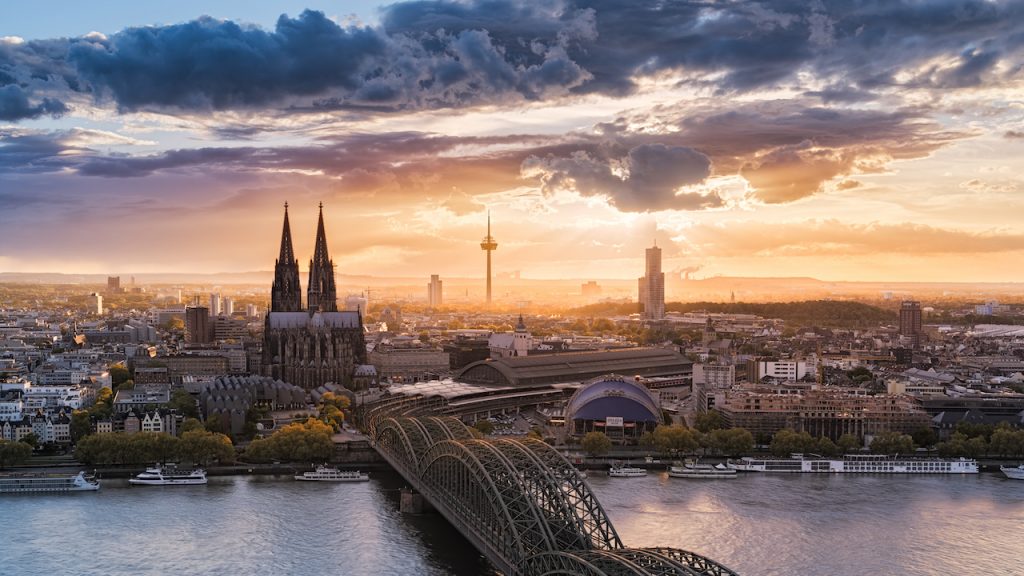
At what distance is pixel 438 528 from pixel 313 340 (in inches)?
1070

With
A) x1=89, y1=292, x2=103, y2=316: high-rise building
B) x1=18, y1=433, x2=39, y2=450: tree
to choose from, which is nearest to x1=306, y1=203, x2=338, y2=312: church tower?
x1=18, y1=433, x2=39, y2=450: tree

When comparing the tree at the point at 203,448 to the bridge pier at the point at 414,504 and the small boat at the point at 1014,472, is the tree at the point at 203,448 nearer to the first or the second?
the bridge pier at the point at 414,504

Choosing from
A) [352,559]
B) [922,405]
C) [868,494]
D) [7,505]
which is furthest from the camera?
[922,405]

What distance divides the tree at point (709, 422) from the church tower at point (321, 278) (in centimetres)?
2134

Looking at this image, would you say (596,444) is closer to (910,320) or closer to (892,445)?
(892,445)

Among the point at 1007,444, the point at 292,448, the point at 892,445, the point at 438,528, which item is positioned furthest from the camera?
the point at 892,445

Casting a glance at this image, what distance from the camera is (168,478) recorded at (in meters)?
30.9

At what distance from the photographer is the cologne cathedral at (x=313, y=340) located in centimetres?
5094

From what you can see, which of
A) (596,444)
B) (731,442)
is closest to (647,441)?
(596,444)

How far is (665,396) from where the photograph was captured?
171 ft

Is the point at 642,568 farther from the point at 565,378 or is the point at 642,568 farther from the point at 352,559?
the point at 565,378

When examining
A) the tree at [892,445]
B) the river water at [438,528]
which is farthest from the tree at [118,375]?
the tree at [892,445]

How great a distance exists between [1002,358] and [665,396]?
24.3 m

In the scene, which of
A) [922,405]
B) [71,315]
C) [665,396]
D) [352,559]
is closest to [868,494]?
[922,405]
